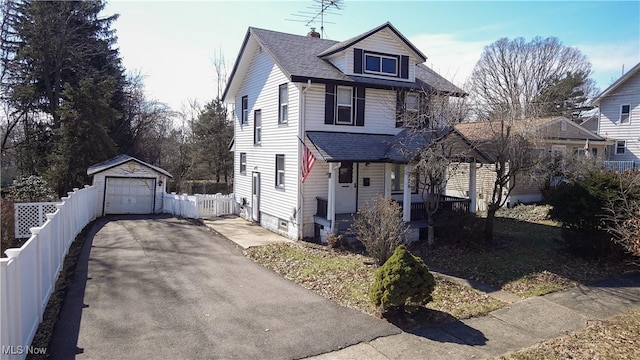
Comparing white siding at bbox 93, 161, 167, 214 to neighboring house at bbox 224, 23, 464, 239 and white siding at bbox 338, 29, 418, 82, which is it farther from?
white siding at bbox 338, 29, 418, 82

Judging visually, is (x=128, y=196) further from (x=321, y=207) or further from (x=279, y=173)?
(x=321, y=207)

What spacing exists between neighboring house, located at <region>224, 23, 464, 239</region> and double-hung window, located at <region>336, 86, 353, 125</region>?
38 mm

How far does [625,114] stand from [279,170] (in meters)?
26.1

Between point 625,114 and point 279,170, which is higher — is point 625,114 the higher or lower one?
the higher one

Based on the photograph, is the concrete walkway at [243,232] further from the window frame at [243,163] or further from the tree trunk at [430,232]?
the tree trunk at [430,232]

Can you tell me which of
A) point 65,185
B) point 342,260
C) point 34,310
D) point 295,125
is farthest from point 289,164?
point 65,185

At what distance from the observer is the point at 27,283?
5848 millimetres

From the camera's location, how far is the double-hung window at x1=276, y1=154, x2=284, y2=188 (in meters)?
16.3

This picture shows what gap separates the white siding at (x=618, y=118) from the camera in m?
27.2

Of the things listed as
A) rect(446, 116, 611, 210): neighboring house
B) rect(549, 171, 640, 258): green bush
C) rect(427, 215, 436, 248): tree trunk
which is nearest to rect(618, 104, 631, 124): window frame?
rect(446, 116, 611, 210): neighboring house

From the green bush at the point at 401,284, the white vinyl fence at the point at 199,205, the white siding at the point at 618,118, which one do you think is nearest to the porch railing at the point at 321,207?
the green bush at the point at 401,284

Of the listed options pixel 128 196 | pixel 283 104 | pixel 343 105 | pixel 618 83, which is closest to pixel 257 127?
pixel 283 104

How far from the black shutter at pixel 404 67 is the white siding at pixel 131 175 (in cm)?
1412

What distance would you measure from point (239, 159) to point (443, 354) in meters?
17.0
